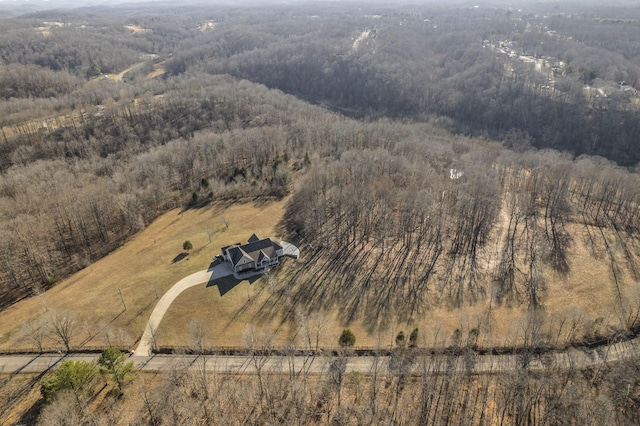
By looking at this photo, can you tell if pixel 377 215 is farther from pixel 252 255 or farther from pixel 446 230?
pixel 252 255

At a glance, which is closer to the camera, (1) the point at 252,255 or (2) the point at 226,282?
(2) the point at 226,282

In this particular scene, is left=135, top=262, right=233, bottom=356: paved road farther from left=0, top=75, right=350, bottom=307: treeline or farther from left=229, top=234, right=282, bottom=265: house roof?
left=0, top=75, right=350, bottom=307: treeline

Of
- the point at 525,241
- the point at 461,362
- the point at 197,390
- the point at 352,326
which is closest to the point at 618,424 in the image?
the point at 461,362

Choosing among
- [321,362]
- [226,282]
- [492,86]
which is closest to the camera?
[321,362]

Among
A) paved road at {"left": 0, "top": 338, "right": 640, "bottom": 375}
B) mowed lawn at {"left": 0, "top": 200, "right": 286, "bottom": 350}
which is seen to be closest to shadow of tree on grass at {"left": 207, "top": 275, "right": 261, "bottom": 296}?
mowed lawn at {"left": 0, "top": 200, "right": 286, "bottom": 350}

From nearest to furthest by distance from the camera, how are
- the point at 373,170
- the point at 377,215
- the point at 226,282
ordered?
the point at 226,282 → the point at 377,215 → the point at 373,170

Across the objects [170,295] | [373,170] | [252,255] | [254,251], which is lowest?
[170,295]

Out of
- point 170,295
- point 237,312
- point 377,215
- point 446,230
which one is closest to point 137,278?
point 170,295

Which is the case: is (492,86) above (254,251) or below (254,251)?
above
